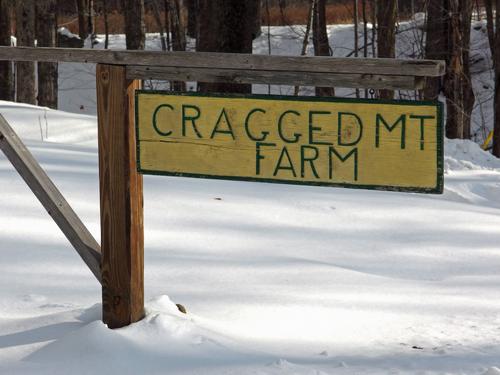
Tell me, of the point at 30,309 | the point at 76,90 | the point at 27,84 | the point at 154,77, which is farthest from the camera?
the point at 76,90

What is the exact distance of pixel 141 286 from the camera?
3.84 m

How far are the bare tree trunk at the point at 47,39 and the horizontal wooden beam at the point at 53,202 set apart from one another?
46.3 ft

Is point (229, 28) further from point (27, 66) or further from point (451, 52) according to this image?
point (27, 66)

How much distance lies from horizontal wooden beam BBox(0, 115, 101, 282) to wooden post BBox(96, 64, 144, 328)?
102 millimetres

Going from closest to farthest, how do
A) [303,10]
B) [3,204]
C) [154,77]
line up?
1. [154,77]
2. [3,204]
3. [303,10]

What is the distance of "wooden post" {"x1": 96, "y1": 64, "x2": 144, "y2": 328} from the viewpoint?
146 inches

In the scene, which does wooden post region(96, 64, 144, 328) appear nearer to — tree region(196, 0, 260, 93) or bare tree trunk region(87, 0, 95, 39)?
tree region(196, 0, 260, 93)

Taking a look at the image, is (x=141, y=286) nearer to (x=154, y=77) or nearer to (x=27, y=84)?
(x=154, y=77)

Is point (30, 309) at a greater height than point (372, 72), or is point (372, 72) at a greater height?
point (372, 72)

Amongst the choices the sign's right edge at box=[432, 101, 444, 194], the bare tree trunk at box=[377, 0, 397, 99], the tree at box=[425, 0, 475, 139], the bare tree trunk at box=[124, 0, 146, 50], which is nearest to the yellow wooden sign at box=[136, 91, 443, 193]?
the sign's right edge at box=[432, 101, 444, 194]

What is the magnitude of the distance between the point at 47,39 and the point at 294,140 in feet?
49.2

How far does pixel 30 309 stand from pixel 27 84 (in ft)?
45.2

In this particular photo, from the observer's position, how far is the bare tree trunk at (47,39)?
17.7 meters

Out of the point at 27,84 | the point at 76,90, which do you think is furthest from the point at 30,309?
the point at 76,90
